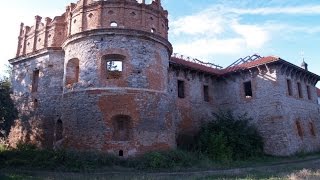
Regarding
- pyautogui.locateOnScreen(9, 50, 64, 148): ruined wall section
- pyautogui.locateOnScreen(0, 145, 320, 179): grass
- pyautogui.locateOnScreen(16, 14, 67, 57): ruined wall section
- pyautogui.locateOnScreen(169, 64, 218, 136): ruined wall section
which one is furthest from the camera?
pyautogui.locateOnScreen(169, 64, 218, 136): ruined wall section

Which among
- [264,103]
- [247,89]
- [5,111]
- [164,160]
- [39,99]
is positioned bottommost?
[164,160]

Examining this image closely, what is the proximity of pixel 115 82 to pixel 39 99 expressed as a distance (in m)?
5.96

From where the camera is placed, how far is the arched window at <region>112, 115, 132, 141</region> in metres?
15.7

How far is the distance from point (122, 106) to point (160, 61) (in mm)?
3524

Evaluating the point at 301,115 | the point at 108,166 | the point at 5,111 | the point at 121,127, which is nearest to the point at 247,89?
the point at 301,115

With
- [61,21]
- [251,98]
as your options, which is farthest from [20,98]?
[251,98]

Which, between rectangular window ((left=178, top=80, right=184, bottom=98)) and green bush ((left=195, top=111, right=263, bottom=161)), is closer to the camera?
green bush ((left=195, top=111, right=263, bottom=161))

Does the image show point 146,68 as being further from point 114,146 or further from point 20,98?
point 20,98

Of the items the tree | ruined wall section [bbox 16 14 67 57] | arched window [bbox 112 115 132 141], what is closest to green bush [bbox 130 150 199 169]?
arched window [bbox 112 115 132 141]

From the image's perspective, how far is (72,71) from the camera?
1748 centimetres

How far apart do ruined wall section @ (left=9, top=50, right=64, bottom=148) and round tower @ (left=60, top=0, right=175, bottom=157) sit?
55.9 inches

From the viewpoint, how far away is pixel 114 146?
1510 cm

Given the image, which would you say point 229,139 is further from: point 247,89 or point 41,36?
point 41,36

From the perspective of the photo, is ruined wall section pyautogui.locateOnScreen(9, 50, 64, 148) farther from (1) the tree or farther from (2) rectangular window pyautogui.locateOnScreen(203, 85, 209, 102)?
(2) rectangular window pyautogui.locateOnScreen(203, 85, 209, 102)
